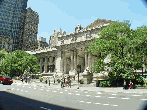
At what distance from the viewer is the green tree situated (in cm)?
2295

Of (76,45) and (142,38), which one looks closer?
(142,38)

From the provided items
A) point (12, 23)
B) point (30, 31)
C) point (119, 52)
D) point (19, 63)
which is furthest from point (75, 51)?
point (30, 31)

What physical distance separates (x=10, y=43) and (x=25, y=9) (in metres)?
30.5

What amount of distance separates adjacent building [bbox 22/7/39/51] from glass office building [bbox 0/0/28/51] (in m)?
3.21

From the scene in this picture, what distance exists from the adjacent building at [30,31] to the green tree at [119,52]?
87.2 m

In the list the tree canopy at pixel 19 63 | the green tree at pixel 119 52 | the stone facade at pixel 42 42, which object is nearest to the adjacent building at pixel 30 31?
the stone facade at pixel 42 42

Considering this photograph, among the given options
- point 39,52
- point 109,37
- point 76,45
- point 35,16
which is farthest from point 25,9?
point 109,37

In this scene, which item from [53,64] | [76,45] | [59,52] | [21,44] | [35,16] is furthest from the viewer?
[35,16]

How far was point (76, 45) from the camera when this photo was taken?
2045 inches

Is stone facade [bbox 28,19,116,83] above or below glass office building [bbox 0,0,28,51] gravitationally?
below

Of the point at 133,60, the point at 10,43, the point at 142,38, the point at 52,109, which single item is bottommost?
the point at 52,109

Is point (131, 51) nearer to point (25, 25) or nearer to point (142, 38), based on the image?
point (142, 38)

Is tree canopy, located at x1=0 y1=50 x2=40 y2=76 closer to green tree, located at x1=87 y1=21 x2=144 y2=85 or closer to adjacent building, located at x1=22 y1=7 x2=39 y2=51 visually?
green tree, located at x1=87 y1=21 x2=144 y2=85

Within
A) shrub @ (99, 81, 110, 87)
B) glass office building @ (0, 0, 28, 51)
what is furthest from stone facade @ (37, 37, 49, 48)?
shrub @ (99, 81, 110, 87)
